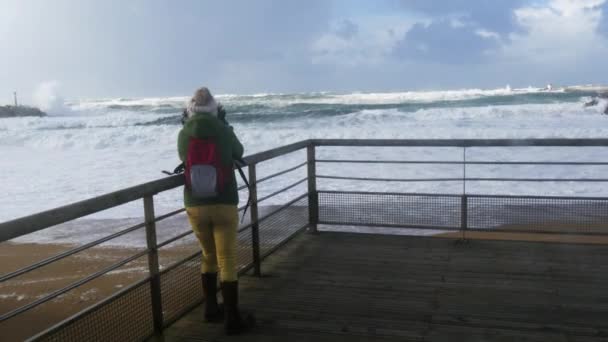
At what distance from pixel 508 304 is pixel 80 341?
2.61 metres

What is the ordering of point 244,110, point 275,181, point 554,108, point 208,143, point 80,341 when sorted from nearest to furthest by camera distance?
point 80,341
point 208,143
point 275,181
point 554,108
point 244,110

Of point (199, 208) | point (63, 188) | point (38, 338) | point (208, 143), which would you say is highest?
→ point (208, 143)

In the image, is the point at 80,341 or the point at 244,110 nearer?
the point at 80,341

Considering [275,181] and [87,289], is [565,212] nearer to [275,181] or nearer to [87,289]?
[87,289]

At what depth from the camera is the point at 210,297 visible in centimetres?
355

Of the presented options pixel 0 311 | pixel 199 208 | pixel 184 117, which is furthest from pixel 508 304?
pixel 0 311

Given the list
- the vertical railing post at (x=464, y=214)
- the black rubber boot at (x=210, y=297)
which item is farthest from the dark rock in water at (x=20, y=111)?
the black rubber boot at (x=210, y=297)

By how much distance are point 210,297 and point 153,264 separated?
1.63ft

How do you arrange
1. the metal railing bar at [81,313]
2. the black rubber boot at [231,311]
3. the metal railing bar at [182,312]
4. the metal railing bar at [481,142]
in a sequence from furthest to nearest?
the metal railing bar at [481,142] < the metal railing bar at [182,312] < the black rubber boot at [231,311] < the metal railing bar at [81,313]

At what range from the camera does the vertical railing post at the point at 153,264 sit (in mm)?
3146

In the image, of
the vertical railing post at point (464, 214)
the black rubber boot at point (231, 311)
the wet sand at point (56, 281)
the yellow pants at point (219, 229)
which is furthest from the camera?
the vertical railing post at point (464, 214)

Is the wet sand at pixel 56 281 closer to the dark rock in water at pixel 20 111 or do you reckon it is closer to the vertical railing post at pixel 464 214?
the vertical railing post at pixel 464 214

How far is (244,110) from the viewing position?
4322 centimetres

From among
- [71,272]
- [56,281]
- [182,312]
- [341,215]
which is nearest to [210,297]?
[182,312]
